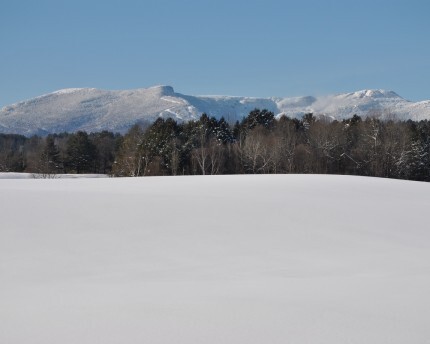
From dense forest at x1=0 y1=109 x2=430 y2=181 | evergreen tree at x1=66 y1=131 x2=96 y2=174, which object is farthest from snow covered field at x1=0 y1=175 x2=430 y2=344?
evergreen tree at x1=66 y1=131 x2=96 y2=174

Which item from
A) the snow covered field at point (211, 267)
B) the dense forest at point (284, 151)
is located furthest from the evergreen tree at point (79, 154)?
the snow covered field at point (211, 267)

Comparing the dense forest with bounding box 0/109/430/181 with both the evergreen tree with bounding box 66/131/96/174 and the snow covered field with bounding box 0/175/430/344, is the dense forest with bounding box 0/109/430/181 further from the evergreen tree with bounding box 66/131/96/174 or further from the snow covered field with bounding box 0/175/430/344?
the snow covered field with bounding box 0/175/430/344

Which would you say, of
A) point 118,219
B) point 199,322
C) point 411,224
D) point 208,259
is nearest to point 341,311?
point 199,322

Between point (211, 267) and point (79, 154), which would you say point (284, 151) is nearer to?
point (79, 154)

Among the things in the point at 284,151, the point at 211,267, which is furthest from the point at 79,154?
the point at 211,267

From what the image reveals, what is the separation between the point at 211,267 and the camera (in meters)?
8.11

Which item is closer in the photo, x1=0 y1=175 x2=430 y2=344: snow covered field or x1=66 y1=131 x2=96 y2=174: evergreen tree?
x1=0 y1=175 x2=430 y2=344: snow covered field

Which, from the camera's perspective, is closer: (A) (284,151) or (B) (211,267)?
(B) (211,267)

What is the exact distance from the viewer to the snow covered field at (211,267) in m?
4.98

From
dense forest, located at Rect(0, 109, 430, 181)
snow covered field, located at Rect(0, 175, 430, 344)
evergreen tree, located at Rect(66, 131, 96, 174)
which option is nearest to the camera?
snow covered field, located at Rect(0, 175, 430, 344)

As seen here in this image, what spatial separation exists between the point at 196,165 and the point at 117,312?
144ft

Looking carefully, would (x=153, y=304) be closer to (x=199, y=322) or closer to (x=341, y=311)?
(x=199, y=322)

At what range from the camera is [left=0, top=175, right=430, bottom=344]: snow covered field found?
498cm

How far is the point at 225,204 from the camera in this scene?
1352cm
